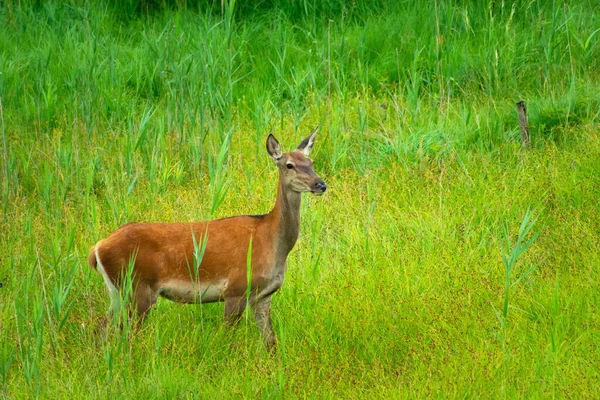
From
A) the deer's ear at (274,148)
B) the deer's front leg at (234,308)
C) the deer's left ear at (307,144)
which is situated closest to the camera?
the deer's front leg at (234,308)

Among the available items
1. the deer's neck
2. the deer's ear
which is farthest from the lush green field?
the deer's ear

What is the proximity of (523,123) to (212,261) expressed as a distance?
10.9 ft

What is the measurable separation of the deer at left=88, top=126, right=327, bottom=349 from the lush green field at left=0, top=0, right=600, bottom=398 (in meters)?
0.16

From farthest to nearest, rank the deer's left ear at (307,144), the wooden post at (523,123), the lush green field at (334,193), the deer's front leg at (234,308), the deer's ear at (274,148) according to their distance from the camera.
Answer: the wooden post at (523,123)
the deer's left ear at (307,144)
the deer's ear at (274,148)
the deer's front leg at (234,308)
the lush green field at (334,193)

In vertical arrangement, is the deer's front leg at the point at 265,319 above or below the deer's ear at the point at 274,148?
below

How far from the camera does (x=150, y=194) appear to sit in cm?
713

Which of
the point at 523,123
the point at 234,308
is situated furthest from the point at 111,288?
the point at 523,123

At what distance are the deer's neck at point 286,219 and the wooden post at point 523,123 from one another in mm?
2708

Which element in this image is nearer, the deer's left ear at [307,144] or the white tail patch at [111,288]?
the white tail patch at [111,288]

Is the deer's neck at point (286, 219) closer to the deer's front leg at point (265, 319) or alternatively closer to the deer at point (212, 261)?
the deer at point (212, 261)

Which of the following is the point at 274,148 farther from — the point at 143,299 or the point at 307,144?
the point at 143,299

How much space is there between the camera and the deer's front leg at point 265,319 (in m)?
5.49

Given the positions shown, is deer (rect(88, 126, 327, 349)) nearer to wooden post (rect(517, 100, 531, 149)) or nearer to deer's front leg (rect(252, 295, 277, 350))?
deer's front leg (rect(252, 295, 277, 350))

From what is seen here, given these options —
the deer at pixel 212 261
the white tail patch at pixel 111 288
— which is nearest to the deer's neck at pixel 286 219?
the deer at pixel 212 261
